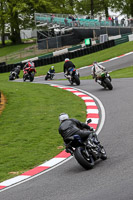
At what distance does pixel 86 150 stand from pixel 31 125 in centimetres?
496

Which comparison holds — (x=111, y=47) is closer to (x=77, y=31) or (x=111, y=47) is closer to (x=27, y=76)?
(x=77, y=31)

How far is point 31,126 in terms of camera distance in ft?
43.3

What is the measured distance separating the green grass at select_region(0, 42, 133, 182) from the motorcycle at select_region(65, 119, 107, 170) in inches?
49.9

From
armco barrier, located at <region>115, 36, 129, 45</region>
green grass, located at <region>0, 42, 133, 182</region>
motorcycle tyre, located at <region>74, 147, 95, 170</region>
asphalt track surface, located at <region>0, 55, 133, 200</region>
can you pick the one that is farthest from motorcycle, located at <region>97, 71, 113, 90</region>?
armco barrier, located at <region>115, 36, 129, 45</region>

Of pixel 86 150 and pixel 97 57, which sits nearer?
pixel 86 150

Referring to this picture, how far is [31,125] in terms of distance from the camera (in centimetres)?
1333

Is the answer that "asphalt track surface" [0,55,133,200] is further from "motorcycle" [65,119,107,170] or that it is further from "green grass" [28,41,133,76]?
"green grass" [28,41,133,76]

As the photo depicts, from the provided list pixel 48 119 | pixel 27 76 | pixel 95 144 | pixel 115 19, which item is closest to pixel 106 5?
pixel 115 19

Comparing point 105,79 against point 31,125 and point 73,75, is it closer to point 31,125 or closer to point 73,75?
point 73,75

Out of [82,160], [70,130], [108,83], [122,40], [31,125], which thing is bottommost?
[31,125]

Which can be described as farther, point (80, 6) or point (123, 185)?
point (80, 6)

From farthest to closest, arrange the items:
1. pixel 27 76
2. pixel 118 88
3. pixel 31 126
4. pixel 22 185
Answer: pixel 27 76, pixel 118 88, pixel 31 126, pixel 22 185

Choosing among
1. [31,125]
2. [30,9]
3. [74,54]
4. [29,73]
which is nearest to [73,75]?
[29,73]

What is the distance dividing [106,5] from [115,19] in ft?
62.9
